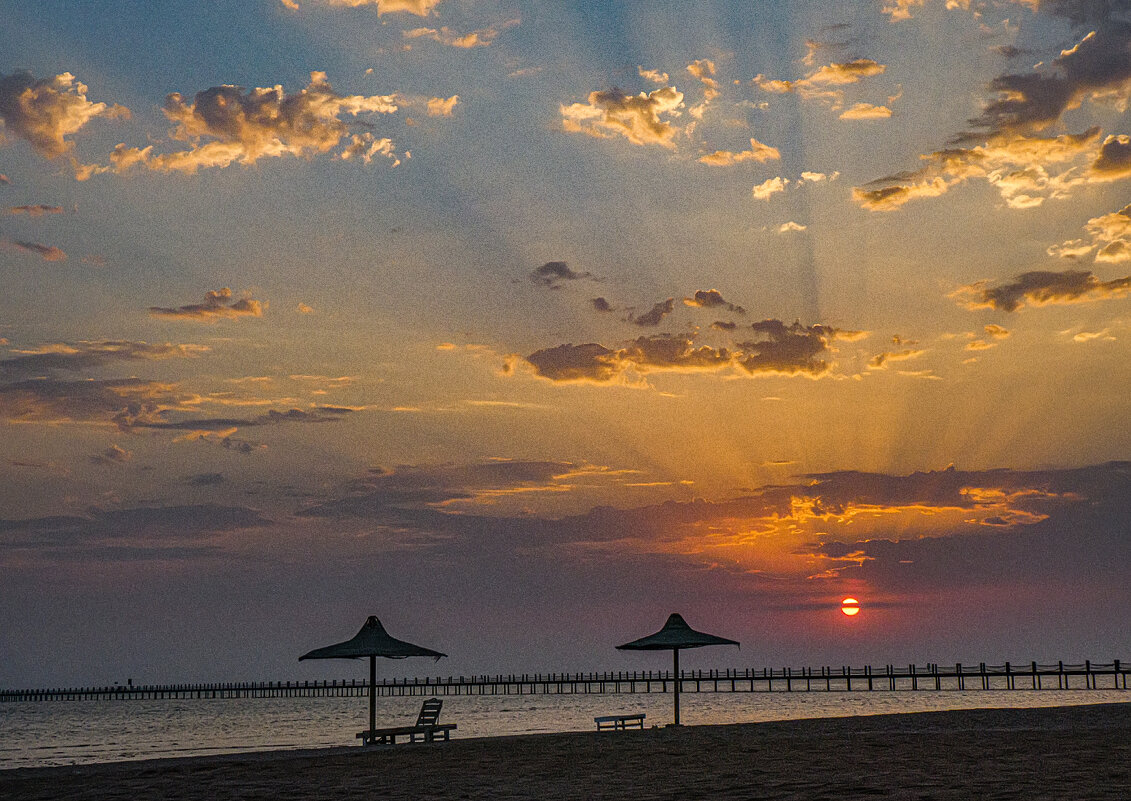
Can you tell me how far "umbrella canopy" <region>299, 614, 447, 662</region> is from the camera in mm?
22953

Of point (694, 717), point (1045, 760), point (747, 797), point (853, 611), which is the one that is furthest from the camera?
point (853, 611)

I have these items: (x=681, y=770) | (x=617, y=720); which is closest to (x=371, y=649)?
(x=617, y=720)

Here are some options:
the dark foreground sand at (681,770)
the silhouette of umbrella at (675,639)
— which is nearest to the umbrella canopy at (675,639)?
the silhouette of umbrella at (675,639)

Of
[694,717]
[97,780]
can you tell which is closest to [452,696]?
[694,717]

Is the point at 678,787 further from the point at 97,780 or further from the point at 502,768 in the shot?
the point at 97,780

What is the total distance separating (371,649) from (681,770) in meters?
10.5

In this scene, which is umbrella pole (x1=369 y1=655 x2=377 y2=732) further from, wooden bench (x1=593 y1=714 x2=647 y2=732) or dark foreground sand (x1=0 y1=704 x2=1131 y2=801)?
wooden bench (x1=593 y1=714 x2=647 y2=732)

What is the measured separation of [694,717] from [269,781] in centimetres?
4373

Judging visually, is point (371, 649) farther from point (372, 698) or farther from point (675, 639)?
point (675, 639)

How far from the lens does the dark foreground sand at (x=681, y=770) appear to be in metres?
11.3

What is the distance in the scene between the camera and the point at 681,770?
14.0m

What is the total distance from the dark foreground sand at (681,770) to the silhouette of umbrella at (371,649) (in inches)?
97.2

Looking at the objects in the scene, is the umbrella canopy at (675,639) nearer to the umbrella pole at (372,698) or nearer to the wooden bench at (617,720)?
the wooden bench at (617,720)

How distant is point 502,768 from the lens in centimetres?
1528
